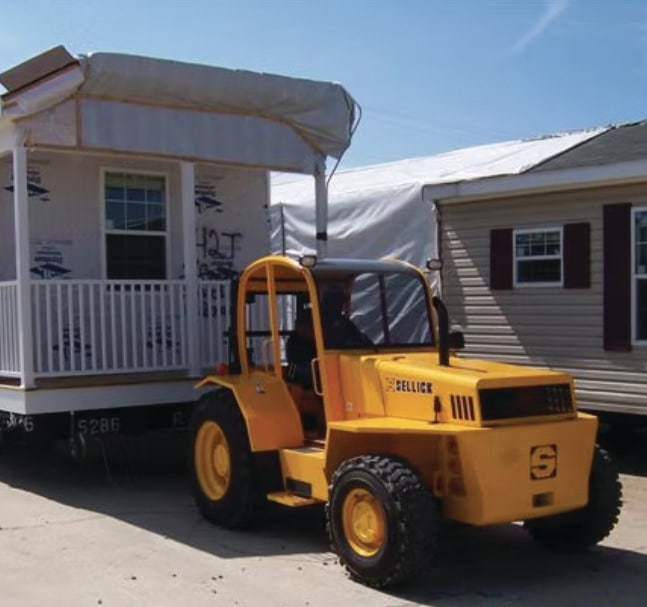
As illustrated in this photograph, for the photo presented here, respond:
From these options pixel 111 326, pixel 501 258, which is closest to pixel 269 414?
pixel 111 326

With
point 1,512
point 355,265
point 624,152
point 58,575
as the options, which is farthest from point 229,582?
point 624,152

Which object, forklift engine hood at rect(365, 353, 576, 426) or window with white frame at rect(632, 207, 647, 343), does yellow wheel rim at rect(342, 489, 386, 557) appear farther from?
window with white frame at rect(632, 207, 647, 343)

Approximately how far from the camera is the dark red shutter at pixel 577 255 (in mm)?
10773

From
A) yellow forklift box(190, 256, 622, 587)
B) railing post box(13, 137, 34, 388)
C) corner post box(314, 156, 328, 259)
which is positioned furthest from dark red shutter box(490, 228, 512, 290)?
railing post box(13, 137, 34, 388)

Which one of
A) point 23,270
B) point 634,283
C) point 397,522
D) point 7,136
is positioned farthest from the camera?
point 634,283

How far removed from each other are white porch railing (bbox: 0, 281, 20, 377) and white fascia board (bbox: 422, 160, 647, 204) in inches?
210

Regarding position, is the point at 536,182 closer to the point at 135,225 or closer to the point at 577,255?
the point at 577,255

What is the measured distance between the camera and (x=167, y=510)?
823cm

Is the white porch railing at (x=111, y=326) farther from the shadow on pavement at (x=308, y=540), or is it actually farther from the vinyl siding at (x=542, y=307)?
the vinyl siding at (x=542, y=307)

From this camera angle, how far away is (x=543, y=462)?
6082 millimetres

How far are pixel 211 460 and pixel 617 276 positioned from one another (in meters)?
5.22

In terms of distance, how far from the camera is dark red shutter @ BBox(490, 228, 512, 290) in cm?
1159

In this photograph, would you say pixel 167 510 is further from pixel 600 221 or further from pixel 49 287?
pixel 600 221

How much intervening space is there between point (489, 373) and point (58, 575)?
10.1ft
